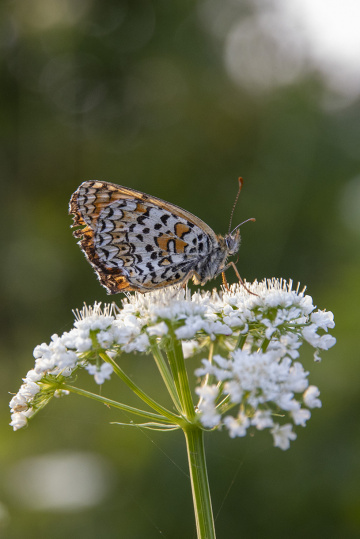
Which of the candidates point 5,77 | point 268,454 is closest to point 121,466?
point 268,454

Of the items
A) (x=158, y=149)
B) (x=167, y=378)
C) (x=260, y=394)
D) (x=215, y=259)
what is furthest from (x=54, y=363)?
(x=158, y=149)

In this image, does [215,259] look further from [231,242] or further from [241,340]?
[241,340]

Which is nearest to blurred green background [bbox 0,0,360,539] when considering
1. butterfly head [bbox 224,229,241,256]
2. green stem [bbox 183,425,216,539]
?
butterfly head [bbox 224,229,241,256]

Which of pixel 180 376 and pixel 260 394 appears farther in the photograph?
pixel 180 376

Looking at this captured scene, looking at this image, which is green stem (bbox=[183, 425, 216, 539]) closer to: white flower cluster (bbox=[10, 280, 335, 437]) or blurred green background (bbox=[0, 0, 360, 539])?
white flower cluster (bbox=[10, 280, 335, 437])

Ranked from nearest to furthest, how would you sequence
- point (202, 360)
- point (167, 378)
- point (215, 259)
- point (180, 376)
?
1. point (202, 360)
2. point (180, 376)
3. point (167, 378)
4. point (215, 259)

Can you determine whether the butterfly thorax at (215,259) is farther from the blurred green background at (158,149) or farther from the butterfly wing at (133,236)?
the blurred green background at (158,149)

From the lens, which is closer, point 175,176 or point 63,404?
point 63,404

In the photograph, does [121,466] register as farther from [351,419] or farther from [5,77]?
[5,77]
